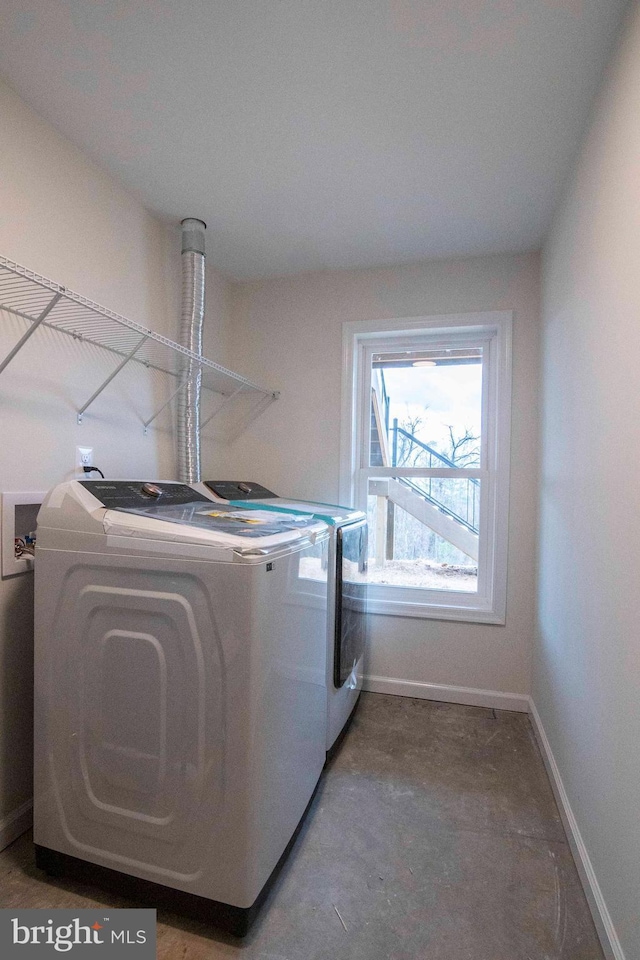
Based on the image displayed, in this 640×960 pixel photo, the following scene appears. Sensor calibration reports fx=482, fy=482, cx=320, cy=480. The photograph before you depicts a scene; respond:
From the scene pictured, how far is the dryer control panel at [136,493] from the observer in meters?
1.45

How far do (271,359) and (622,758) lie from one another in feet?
8.17

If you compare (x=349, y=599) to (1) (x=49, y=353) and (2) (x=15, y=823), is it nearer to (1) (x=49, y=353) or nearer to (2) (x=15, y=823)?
(2) (x=15, y=823)

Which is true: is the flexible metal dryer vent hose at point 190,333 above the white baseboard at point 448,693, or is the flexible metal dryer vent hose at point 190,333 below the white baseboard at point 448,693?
above

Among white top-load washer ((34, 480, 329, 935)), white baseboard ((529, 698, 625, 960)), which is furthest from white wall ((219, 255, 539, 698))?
white top-load washer ((34, 480, 329, 935))

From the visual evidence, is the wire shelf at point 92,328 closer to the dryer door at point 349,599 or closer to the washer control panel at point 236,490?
the washer control panel at point 236,490

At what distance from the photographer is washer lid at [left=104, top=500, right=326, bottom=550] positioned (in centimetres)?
126

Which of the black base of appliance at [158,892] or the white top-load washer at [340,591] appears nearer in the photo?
the black base of appliance at [158,892]

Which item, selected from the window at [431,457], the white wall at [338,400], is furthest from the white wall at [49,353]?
the window at [431,457]

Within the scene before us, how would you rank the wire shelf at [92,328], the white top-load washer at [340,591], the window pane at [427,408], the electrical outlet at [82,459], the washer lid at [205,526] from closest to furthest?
the washer lid at [205,526] → the wire shelf at [92,328] → the electrical outlet at [82,459] → the white top-load washer at [340,591] → the window pane at [427,408]

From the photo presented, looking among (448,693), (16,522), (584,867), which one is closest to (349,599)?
(448,693)

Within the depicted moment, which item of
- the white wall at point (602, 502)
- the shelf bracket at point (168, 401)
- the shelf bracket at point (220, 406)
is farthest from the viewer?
the shelf bracket at point (220, 406)

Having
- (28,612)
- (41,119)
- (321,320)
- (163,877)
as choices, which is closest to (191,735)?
(163,877)

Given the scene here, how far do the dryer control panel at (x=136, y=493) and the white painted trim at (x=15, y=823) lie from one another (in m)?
1.09

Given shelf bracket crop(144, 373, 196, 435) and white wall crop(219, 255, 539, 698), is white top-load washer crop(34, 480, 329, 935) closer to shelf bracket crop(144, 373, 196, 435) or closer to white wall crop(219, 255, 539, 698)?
shelf bracket crop(144, 373, 196, 435)
